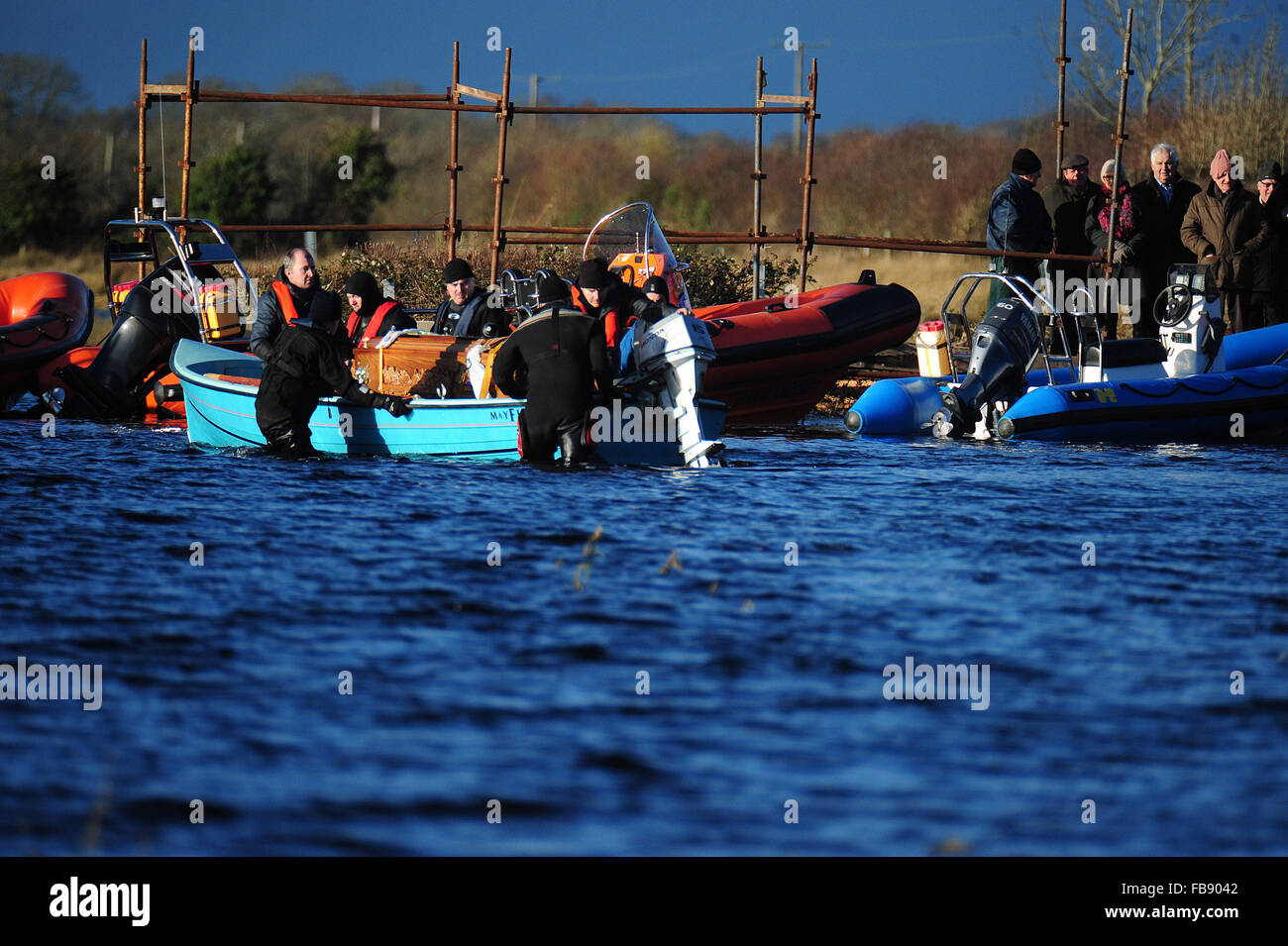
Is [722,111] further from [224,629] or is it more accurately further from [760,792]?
[760,792]

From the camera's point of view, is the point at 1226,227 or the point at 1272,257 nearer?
the point at 1226,227

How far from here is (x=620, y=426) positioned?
34.5 ft

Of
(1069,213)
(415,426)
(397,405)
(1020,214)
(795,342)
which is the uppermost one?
(1069,213)

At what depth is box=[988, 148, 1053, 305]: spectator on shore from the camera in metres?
14.1

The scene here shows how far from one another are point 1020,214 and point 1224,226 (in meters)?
1.76

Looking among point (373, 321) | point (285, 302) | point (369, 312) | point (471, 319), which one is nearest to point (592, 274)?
point (471, 319)

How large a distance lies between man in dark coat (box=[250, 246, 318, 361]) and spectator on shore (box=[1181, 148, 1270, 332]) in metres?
7.58

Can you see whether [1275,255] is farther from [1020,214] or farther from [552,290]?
[552,290]

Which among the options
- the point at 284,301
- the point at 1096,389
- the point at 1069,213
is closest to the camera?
the point at 284,301

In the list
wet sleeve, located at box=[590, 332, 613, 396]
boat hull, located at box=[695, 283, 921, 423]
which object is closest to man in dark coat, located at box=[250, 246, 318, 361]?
wet sleeve, located at box=[590, 332, 613, 396]

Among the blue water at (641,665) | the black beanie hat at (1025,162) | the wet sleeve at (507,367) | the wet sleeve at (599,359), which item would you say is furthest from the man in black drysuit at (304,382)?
the black beanie hat at (1025,162)

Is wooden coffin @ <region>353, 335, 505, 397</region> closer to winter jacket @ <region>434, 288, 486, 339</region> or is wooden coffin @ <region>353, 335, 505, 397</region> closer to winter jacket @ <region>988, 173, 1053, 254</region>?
winter jacket @ <region>434, 288, 486, 339</region>

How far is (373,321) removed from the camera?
1137cm

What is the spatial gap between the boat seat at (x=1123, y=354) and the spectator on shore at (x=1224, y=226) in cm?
163
